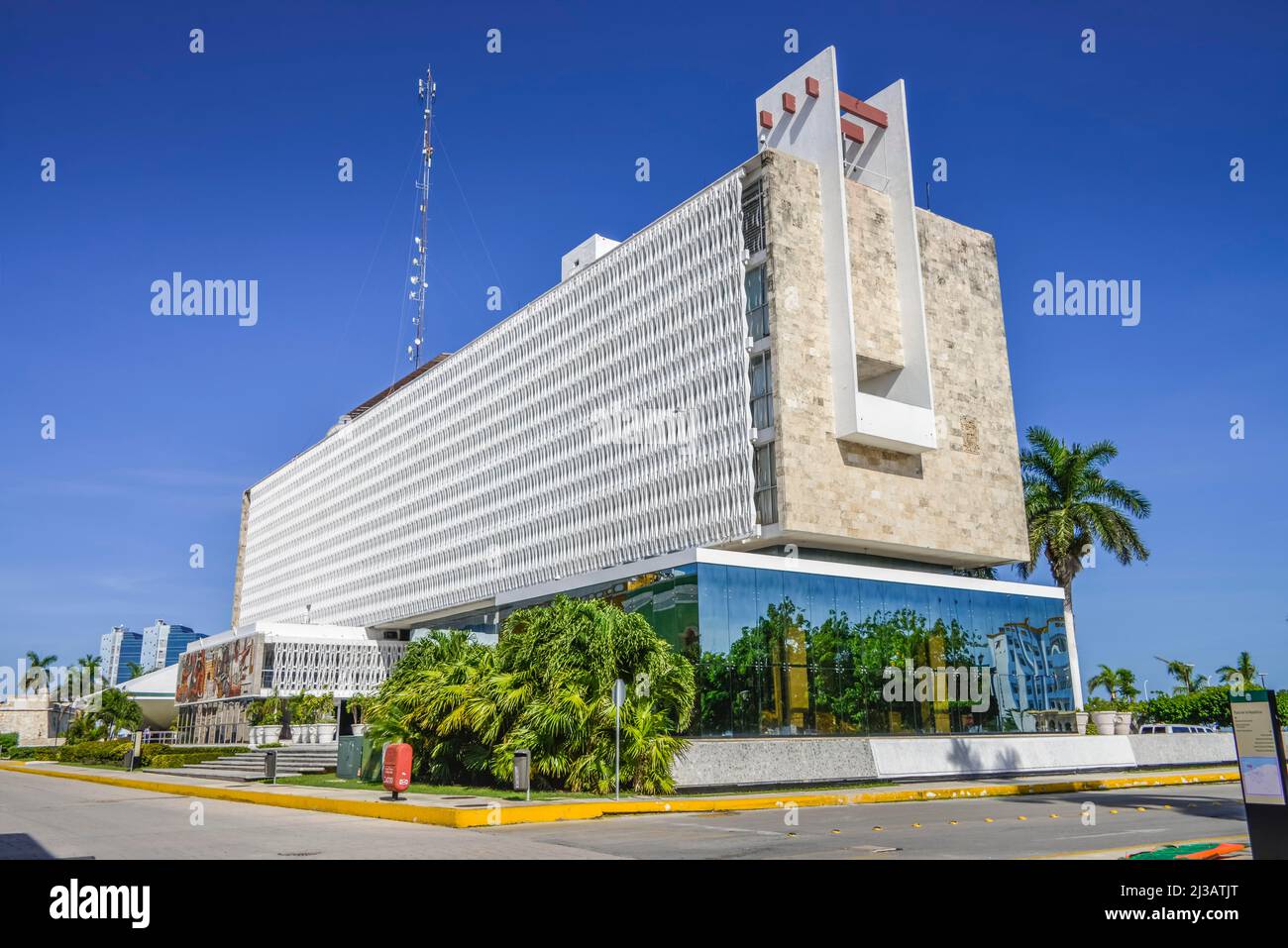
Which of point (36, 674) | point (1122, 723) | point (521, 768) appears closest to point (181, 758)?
point (521, 768)

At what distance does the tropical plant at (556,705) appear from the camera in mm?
21859

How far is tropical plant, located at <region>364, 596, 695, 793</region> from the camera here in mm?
21859

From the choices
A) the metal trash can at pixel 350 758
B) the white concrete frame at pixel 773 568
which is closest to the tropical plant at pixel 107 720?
the white concrete frame at pixel 773 568

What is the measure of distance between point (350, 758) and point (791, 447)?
77.5 ft

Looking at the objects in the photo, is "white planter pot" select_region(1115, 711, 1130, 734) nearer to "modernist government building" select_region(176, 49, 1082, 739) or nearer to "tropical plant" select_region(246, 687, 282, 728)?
"modernist government building" select_region(176, 49, 1082, 739)

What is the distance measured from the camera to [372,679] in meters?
77.9

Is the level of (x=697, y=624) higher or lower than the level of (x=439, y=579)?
lower

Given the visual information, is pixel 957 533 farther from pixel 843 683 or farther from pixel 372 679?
pixel 372 679

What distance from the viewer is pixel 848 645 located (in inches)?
1485

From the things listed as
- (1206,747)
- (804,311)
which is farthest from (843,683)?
(804,311)

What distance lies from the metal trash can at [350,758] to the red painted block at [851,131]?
39.5m

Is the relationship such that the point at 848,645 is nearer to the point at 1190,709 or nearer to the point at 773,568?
the point at 773,568

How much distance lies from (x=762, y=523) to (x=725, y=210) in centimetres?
1655
